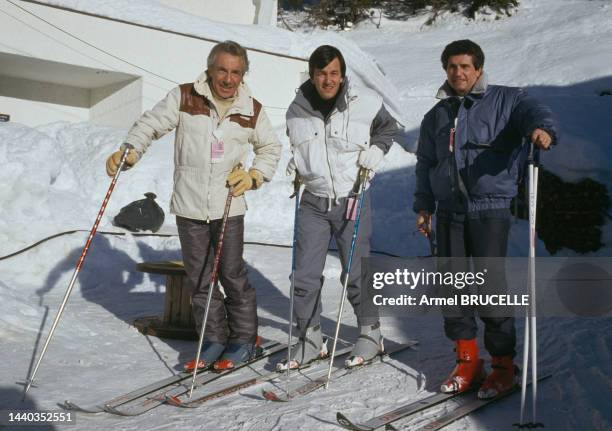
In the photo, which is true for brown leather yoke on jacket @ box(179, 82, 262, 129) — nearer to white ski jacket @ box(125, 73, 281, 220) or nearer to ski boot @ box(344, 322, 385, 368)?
white ski jacket @ box(125, 73, 281, 220)

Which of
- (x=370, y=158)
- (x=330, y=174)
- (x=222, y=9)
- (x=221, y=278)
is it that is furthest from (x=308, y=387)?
(x=222, y=9)

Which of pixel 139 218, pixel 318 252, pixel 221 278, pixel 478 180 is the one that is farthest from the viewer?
pixel 139 218

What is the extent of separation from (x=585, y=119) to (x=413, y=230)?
11.9 ft

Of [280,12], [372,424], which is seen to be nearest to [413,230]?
[372,424]

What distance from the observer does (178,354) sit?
505 centimetres

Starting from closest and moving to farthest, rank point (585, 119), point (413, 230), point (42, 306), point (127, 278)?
point (42, 306) → point (127, 278) → point (413, 230) → point (585, 119)

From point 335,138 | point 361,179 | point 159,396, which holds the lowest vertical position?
point 159,396

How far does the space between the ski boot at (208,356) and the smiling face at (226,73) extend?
1.50m

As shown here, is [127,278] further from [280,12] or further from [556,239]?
[280,12]

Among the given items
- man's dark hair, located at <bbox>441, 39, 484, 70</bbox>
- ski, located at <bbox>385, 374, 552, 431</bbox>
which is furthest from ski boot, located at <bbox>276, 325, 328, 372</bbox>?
man's dark hair, located at <bbox>441, 39, 484, 70</bbox>

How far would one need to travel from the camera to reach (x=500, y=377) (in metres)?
3.75

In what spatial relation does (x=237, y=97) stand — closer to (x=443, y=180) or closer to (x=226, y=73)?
(x=226, y=73)

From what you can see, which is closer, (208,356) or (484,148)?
(484,148)
